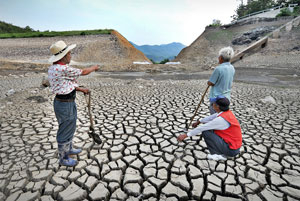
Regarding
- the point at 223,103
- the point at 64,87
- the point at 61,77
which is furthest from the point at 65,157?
the point at 223,103

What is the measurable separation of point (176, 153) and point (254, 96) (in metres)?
4.36

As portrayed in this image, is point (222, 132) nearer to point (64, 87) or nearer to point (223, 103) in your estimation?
point (223, 103)

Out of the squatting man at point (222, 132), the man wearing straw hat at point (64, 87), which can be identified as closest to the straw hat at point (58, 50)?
the man wearing straw hat at point (64, 87)

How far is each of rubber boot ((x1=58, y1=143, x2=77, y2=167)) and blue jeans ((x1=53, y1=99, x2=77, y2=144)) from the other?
0.07 metres

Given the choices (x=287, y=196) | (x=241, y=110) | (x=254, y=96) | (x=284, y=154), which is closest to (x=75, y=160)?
(x=287, y=196)

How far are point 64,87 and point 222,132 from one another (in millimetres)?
2044

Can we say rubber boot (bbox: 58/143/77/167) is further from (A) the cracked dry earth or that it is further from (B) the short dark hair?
(B) the short dark hair

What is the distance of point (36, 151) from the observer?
2.40m

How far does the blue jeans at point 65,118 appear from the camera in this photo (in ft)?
6.07

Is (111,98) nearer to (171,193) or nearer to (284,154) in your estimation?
(171,193)

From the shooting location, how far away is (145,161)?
7.36 feet

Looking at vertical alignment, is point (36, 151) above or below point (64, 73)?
below

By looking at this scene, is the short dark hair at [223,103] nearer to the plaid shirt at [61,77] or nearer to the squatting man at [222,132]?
the squatting man at [222,132]

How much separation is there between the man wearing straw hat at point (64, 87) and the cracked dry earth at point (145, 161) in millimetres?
390
